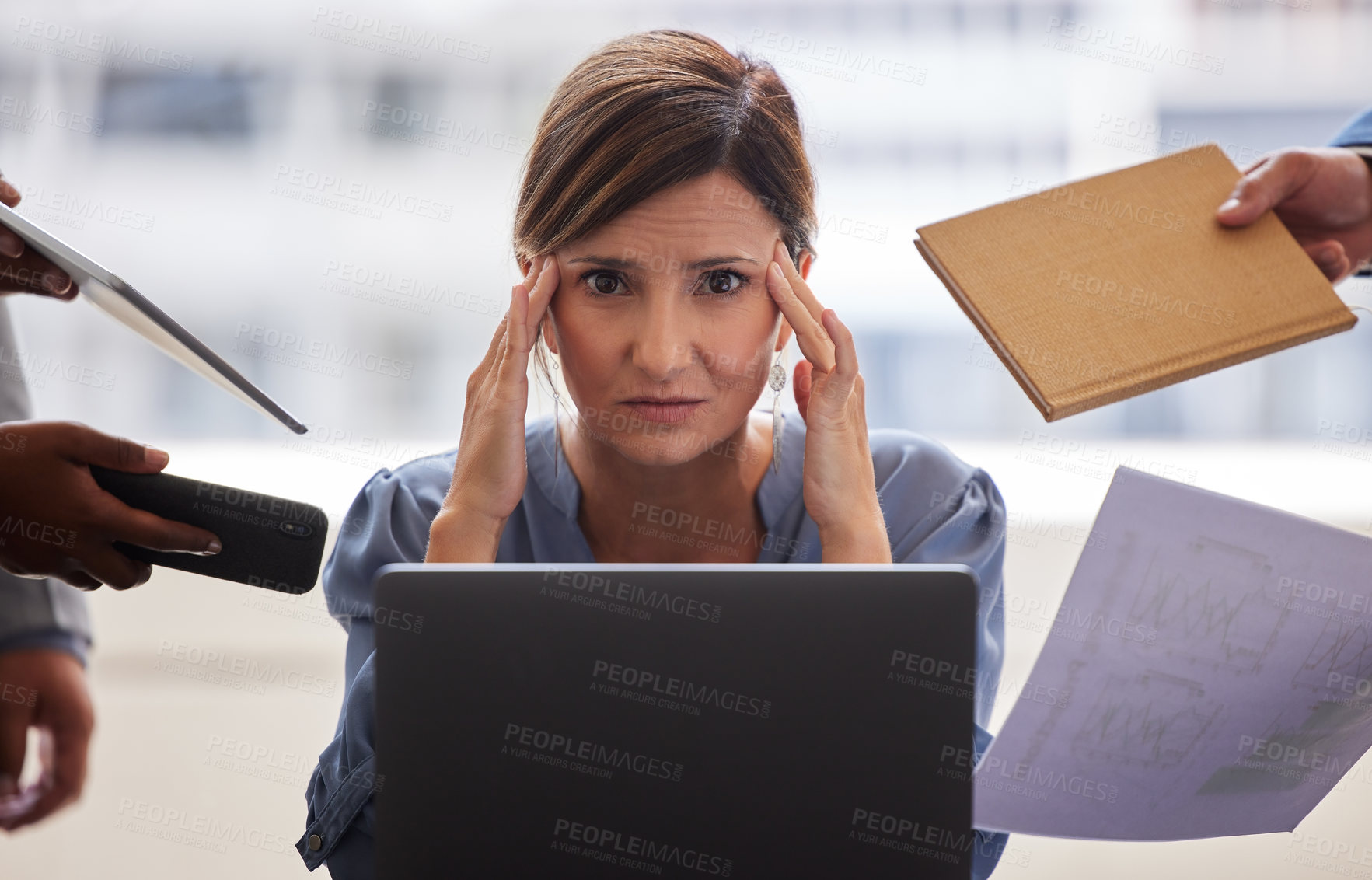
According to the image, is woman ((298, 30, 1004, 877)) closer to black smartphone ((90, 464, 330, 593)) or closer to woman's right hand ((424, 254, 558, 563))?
woman's right hand ((424, 254, 558, 563))

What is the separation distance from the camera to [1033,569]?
2.88 m

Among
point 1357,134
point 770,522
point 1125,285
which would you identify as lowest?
point 770,522

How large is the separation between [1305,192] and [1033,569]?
1.88 meters

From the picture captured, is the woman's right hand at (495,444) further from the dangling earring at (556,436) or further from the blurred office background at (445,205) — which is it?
the blurred office background at (445,205)

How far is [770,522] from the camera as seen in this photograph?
1.40 metres

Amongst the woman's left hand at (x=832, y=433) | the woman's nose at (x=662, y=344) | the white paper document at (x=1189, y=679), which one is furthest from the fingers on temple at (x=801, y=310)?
the white paper document at (x=1189, y=679)

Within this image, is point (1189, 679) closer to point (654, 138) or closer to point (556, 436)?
point (654, 138)

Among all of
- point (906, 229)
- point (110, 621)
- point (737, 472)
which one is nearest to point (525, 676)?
point (737, 472)

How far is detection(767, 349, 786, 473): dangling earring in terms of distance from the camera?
4.51 ft

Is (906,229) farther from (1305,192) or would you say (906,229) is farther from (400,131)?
(1305,192)

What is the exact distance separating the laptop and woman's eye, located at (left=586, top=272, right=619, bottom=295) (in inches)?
26.7

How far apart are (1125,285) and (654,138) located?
0.56 m

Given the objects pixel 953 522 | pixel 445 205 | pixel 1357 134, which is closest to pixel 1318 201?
pixel 1357 134

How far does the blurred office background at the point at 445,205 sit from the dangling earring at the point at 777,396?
1.53m
